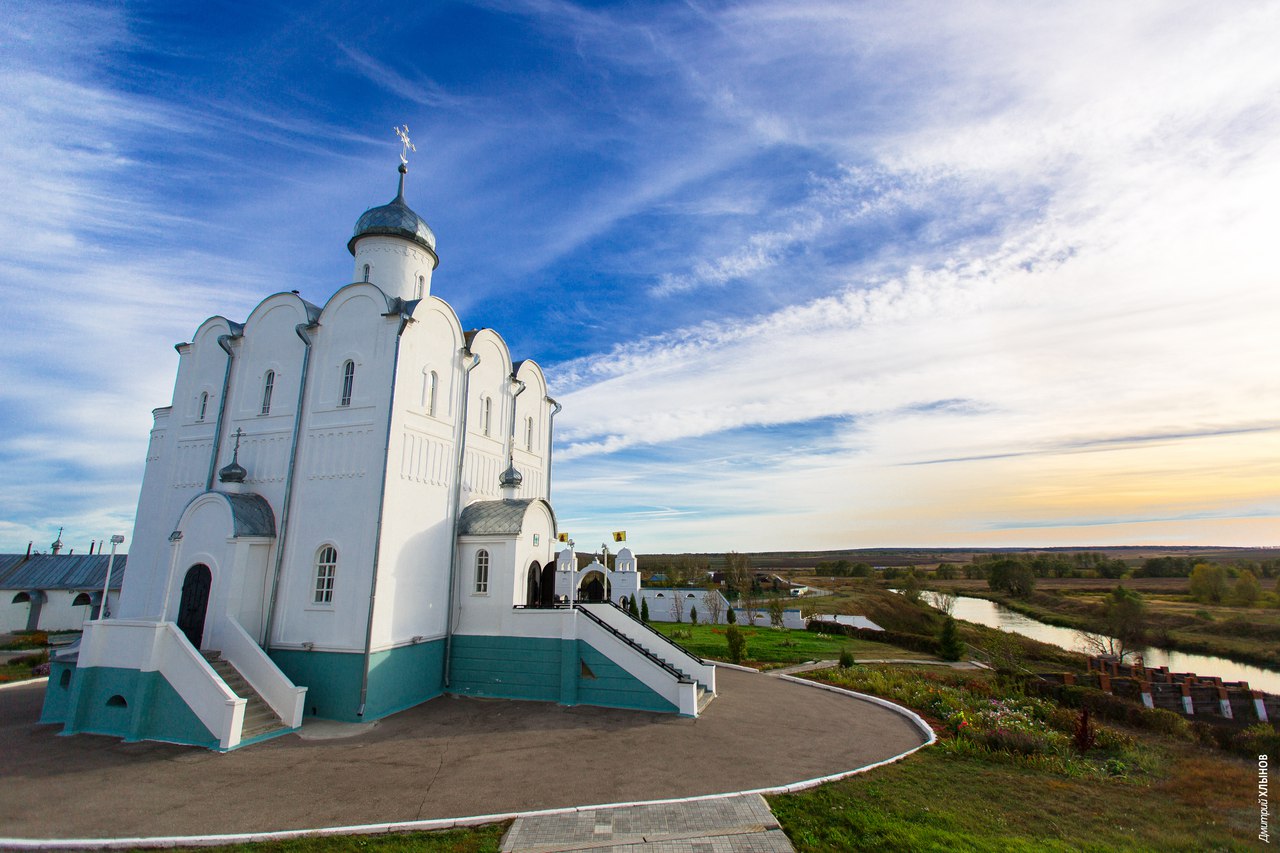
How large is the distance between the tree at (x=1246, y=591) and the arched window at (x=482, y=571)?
61.1 meters

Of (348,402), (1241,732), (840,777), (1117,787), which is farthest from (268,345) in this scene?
(1241,732)

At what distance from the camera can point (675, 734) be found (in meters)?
11.5

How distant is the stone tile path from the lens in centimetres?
671

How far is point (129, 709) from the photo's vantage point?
11.5m

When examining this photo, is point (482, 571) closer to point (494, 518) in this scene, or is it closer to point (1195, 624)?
point (494, 518)

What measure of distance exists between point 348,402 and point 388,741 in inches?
300

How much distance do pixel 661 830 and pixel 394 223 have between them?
637 inches

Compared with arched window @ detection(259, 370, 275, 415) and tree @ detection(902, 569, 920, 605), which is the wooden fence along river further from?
tree @ detection(902, 569, 920, 605)

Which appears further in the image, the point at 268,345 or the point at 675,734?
the point at 268,345

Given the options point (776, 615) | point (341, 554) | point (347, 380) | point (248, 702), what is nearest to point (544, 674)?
point (341, 554)

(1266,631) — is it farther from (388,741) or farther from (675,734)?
(388,741)

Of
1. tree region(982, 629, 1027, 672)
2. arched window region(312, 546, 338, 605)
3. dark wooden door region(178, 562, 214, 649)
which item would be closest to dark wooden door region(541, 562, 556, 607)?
arched window region(312, 546, 338, 605)

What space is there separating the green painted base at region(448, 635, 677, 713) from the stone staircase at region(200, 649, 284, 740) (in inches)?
160

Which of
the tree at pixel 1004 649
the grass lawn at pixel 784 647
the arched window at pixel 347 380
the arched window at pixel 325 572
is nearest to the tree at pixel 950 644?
the grass lawn at pixel 784 647
